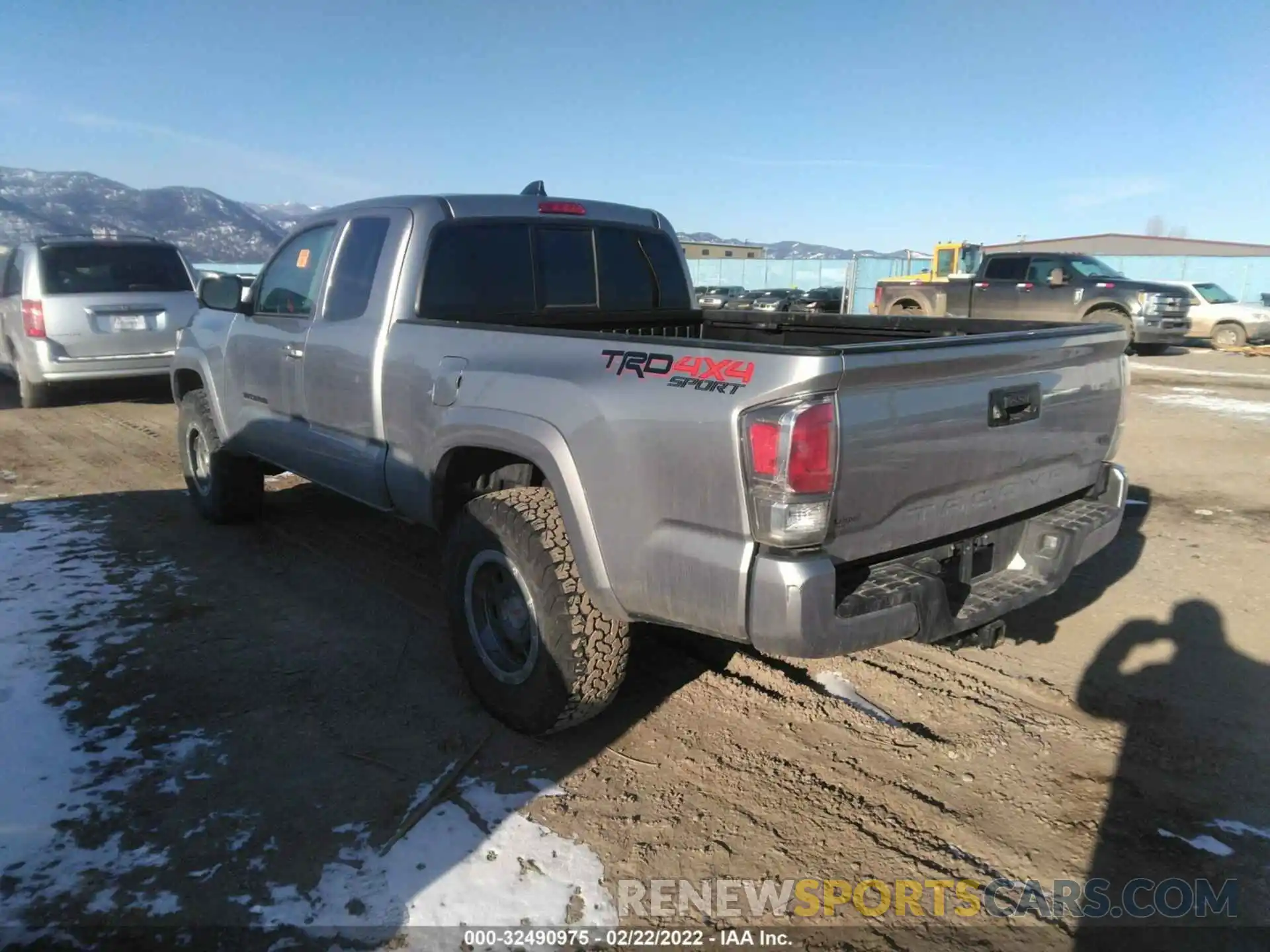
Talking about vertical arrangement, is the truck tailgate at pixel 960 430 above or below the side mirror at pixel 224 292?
below

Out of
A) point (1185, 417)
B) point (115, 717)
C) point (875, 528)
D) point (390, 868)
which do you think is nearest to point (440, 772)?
point (390, 868)

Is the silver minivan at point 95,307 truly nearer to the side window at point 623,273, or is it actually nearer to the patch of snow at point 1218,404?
the side window at point 623,273

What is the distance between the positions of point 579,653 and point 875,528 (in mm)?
1084

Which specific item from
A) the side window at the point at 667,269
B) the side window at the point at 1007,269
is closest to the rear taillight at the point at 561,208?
the side window at the point at 667,269

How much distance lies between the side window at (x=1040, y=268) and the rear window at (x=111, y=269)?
47.5 feet

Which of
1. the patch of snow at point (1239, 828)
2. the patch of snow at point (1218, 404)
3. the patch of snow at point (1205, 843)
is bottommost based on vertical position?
the patch of snow at point (1205, 843)

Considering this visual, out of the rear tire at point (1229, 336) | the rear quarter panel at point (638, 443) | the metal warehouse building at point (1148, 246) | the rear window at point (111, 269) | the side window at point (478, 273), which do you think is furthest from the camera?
the metal warehouse building at point (1148, 246)

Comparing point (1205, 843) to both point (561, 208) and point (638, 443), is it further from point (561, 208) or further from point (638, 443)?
point (561, 208)

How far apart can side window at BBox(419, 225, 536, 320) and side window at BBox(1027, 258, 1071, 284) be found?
49.3ft

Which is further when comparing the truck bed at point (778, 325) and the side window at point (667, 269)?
the side window at point (667, 269)

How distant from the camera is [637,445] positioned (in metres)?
2.60

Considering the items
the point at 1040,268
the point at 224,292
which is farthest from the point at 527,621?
the point at 1040,268

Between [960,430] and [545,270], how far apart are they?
233cm

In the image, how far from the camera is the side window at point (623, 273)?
14.9ft
